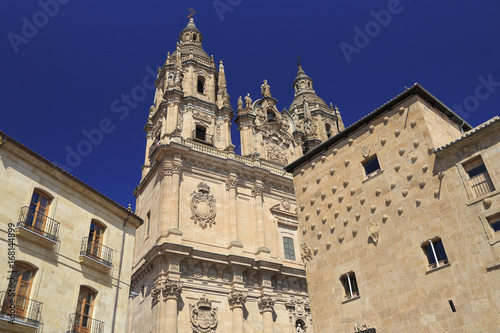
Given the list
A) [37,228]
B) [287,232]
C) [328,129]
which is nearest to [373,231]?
[37,228]

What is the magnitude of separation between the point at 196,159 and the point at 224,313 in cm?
1057

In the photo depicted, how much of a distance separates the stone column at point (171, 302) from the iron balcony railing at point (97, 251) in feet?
23.1

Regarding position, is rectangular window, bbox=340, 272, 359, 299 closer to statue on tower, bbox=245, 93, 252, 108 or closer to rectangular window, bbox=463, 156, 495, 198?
rectangular window, bbox=463, 156, 495, 198

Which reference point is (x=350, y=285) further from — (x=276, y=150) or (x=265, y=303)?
(x=276, y=150)

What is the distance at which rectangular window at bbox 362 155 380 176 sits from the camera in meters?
16.0

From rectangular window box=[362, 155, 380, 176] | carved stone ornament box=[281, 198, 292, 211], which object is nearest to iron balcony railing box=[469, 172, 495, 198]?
rectangular window box=[362, 155, 380, 176]

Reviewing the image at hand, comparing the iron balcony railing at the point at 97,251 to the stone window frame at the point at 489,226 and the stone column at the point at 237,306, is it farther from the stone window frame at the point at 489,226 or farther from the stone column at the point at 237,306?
the stone window frame at the point at 489,226

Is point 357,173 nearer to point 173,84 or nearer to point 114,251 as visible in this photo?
point 114,251

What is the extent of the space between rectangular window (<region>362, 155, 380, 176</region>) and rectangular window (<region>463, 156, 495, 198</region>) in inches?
132

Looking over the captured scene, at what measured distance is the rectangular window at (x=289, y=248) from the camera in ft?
101

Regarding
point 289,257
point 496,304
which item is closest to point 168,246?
point 289,257

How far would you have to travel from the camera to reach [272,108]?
39.1 meters

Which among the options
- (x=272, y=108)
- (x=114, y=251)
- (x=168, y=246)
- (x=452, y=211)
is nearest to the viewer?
(x=452, y=211)

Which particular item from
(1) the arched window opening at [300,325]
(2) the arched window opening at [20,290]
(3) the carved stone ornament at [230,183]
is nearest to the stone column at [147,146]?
(3) the carved stone ornament at [230,183]
